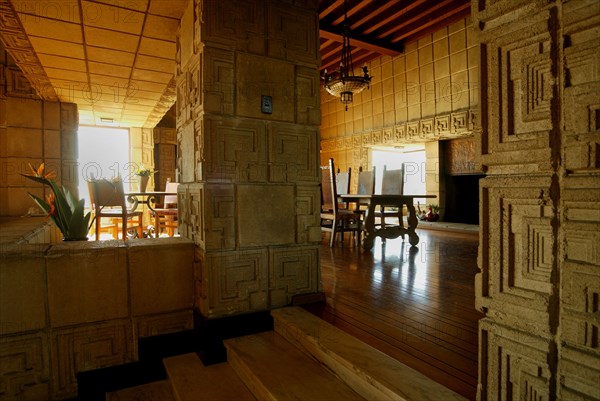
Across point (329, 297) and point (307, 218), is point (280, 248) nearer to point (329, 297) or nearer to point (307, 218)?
point (307, 218)

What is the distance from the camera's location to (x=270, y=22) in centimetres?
202

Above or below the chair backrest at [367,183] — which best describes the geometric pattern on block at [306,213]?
below

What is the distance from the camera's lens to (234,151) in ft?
6.31

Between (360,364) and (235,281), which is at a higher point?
(235,281)

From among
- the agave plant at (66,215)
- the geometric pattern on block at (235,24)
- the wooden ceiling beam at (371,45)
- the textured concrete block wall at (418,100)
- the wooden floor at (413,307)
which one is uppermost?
the wooden ceiling beam at (371,45)

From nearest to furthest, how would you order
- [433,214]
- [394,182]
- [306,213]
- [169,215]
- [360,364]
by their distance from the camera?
[360,364] < [306,213] < [394,182] < [169,215] < [433,214]

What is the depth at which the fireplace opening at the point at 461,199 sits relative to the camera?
6695mm

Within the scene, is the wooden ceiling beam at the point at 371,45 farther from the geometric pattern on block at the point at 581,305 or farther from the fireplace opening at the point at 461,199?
the geometric pattern on block at the point at 581,305

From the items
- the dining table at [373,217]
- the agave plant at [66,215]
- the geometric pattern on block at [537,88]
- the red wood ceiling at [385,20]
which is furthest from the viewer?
the red wood ceiling at [385,20]

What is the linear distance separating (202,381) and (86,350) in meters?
0.67

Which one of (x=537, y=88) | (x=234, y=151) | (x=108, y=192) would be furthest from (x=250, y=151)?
(x=108, y=192)

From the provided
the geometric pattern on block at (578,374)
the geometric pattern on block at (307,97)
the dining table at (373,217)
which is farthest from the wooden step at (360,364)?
the dining table at (373,217)

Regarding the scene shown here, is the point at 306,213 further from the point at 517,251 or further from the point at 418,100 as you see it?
the point at 418,100

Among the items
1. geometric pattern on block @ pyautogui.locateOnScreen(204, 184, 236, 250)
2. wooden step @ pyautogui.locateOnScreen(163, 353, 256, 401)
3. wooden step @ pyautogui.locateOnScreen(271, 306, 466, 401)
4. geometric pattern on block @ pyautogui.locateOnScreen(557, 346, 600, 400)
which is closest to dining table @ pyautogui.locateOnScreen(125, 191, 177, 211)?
geometric pattern on block @ pyautogui.locateOnScreen(204, 184, 236, 250)
